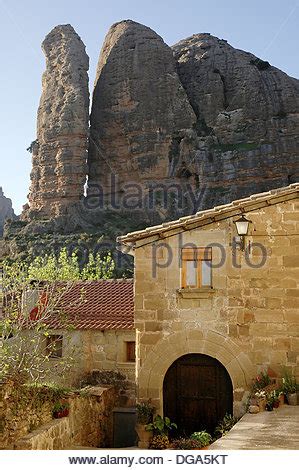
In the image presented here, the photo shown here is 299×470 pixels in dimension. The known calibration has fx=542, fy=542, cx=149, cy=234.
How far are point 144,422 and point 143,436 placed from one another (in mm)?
316

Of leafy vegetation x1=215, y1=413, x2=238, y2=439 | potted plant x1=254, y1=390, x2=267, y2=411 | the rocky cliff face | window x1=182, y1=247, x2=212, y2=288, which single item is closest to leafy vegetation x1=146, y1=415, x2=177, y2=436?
leafy vegetation x1=215, y1=413, x2=238, y2=439

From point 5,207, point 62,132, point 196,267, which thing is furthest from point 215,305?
point 5,207

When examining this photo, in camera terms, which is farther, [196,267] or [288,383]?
[196,267]

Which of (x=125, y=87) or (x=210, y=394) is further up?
(x=125, y=87)

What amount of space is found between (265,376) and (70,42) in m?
59.7

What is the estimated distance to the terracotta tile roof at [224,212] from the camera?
12789 mm

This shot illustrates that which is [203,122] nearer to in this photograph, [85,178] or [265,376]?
[85,178]

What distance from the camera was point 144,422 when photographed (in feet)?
42.4

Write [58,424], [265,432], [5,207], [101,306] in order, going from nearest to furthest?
[265,432]
[58,424]
[101,306]
[5,207]

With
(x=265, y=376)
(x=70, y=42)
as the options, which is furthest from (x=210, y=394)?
(x=70, y=42)

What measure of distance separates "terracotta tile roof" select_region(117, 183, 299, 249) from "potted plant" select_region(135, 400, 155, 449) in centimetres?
391

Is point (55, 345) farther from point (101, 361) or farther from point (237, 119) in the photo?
point (237, 119)

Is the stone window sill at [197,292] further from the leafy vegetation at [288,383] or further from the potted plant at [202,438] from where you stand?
the potted plant at [202,438]

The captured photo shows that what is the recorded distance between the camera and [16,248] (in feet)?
183
